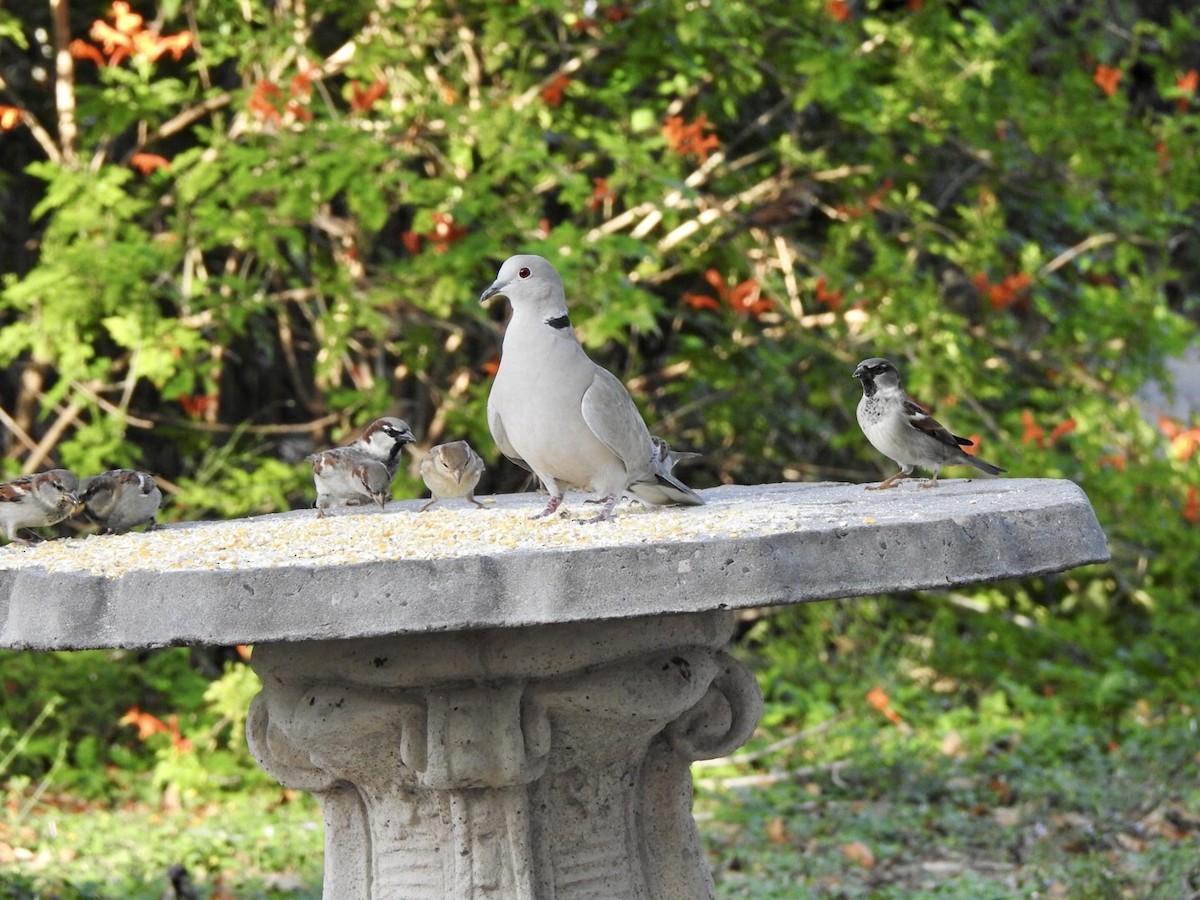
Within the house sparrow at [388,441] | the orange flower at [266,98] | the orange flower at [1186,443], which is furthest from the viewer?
the orange flower at [1186,443]

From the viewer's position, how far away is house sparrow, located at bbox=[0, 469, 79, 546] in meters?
4.00

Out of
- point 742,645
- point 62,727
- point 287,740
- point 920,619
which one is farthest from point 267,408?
point 287,740

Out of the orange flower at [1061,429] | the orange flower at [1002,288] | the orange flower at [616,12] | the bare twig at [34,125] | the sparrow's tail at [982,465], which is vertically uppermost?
the orange flower at [616,12]

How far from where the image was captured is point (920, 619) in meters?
9.23

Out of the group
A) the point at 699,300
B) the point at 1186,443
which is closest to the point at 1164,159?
the point at 1186,443

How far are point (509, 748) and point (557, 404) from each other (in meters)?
0.81

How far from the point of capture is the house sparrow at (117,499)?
415 cm

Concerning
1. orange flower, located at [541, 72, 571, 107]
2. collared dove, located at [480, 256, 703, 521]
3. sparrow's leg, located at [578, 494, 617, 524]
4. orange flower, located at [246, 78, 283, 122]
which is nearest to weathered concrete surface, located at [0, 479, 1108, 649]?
sparrow's leg, located at [578, 494, 617, 524]

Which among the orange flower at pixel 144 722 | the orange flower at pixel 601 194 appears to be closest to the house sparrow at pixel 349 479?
the orange flower at pixel 601 194

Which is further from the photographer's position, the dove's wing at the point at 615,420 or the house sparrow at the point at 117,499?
the house sparrow at the point at 117,499

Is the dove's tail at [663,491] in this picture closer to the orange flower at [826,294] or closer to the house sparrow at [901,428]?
the house sparrow at [901,428]

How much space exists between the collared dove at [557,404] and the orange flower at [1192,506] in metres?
5.20

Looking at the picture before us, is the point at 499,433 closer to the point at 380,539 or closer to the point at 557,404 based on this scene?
the point at 557,404

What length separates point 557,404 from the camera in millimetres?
3746
